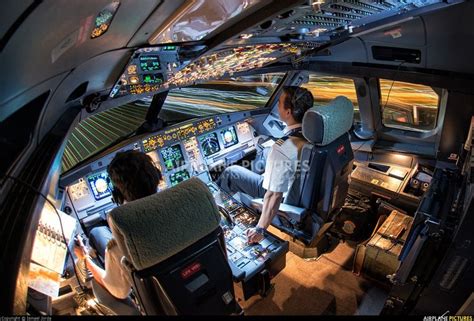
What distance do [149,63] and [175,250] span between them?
46.4 inches

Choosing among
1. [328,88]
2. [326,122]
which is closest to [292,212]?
[326,122]

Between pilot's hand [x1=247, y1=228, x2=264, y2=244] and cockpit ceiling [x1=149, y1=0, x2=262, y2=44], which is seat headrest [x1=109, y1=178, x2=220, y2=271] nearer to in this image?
cockpit ceiling [x1=149, y1=0, x2=262, y2=44]

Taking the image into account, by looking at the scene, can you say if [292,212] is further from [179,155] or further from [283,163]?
[179,155]

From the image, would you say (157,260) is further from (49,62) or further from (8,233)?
(49,62)

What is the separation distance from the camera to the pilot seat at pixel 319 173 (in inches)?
78.5

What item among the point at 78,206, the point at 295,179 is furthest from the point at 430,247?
the point at 78,206

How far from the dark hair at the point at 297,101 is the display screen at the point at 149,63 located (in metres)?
1.01

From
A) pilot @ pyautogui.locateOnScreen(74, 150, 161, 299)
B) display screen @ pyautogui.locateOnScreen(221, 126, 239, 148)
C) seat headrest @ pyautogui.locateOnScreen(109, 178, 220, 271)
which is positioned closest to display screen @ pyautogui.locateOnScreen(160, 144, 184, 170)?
display screen @ pyautogui.locateOnScreen(221, 126, 239, 148)

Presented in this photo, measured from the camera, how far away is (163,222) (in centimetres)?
100

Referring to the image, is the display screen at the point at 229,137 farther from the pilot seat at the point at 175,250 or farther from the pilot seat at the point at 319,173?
the pilot seat at the point at 175,250

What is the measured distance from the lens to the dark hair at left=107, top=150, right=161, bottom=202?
4.32ft

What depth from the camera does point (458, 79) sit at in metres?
2.42

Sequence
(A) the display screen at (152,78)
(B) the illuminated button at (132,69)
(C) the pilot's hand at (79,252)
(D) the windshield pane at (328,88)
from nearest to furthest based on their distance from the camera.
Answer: (C) the pilot's hand at (79,252)
(B) the illuminated button at (132,69)
(A) the display screen at (152,78)
(D) the windshield pane at (328,88)

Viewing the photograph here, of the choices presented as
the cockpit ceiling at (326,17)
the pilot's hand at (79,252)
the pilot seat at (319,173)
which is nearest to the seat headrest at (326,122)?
the pilot seat at (319,173)
